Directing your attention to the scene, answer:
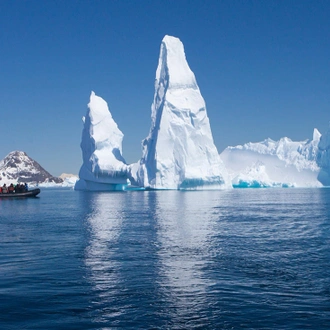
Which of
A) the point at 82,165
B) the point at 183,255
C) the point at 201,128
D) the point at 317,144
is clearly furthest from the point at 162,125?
the point at 183,255

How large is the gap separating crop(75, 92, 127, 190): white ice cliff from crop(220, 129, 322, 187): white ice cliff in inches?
929

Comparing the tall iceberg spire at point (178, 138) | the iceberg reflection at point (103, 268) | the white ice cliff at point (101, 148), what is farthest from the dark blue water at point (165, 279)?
the white ice cliff at point (101, 148)

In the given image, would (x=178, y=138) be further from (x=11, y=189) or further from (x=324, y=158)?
(x=324, y=158)

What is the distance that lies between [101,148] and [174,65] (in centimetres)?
1774

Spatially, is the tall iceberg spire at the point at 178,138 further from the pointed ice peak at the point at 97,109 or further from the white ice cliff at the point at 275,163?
the white ice cliff at the point at 275,163

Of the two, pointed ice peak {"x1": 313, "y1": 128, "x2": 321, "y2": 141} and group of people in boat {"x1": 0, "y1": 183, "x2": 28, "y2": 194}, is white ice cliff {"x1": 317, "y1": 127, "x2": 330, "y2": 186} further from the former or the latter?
group of people in boat {"x1": 0, "y1": 183, "x2": 28, "y2": 194}

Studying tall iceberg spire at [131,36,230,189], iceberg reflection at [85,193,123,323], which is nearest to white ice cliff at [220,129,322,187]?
tall iceberg spire at [131,36,230,189]

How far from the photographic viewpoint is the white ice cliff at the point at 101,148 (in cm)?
7025

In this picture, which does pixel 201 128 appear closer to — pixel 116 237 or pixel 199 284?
pixel 116 237

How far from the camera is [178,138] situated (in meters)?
64.9

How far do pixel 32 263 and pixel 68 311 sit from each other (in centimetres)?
483

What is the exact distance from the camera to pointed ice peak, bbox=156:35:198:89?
221 ft

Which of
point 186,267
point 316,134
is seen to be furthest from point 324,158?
point 186,267

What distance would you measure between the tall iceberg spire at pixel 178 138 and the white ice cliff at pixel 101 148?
13.0ft
